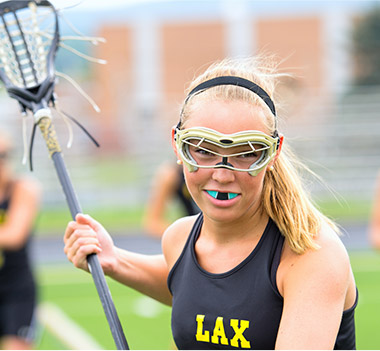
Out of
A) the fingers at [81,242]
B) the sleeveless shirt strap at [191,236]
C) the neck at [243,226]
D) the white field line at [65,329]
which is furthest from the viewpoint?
the white field line at [65,329]

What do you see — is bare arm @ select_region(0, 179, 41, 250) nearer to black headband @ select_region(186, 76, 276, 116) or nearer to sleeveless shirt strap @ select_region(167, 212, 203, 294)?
sleeveless shirt strap @ select_region(167, 212, 203, 294)

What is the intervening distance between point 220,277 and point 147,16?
1386 inches

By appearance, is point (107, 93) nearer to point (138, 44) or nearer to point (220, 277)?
point (138, 44)

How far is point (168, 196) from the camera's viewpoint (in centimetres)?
734

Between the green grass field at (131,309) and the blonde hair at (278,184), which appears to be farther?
the green grass field at (131,309)

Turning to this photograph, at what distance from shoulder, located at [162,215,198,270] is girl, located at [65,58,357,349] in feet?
0.41

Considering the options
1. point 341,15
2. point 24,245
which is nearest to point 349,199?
point 24,245

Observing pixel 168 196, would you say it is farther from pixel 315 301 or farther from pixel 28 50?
pixel 315 301

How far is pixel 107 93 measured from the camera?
36094 mm

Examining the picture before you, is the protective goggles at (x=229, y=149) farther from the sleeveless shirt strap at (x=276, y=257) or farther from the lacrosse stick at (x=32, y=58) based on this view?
the lacrosse stick at (x=32, y=58)

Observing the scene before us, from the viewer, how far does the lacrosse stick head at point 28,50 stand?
3.31m

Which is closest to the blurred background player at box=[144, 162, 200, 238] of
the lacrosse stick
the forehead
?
the lacrosse stick

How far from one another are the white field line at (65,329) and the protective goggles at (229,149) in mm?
5359

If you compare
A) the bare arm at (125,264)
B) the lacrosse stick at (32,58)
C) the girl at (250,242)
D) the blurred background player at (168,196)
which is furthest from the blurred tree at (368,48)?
the girl at (250,242)
